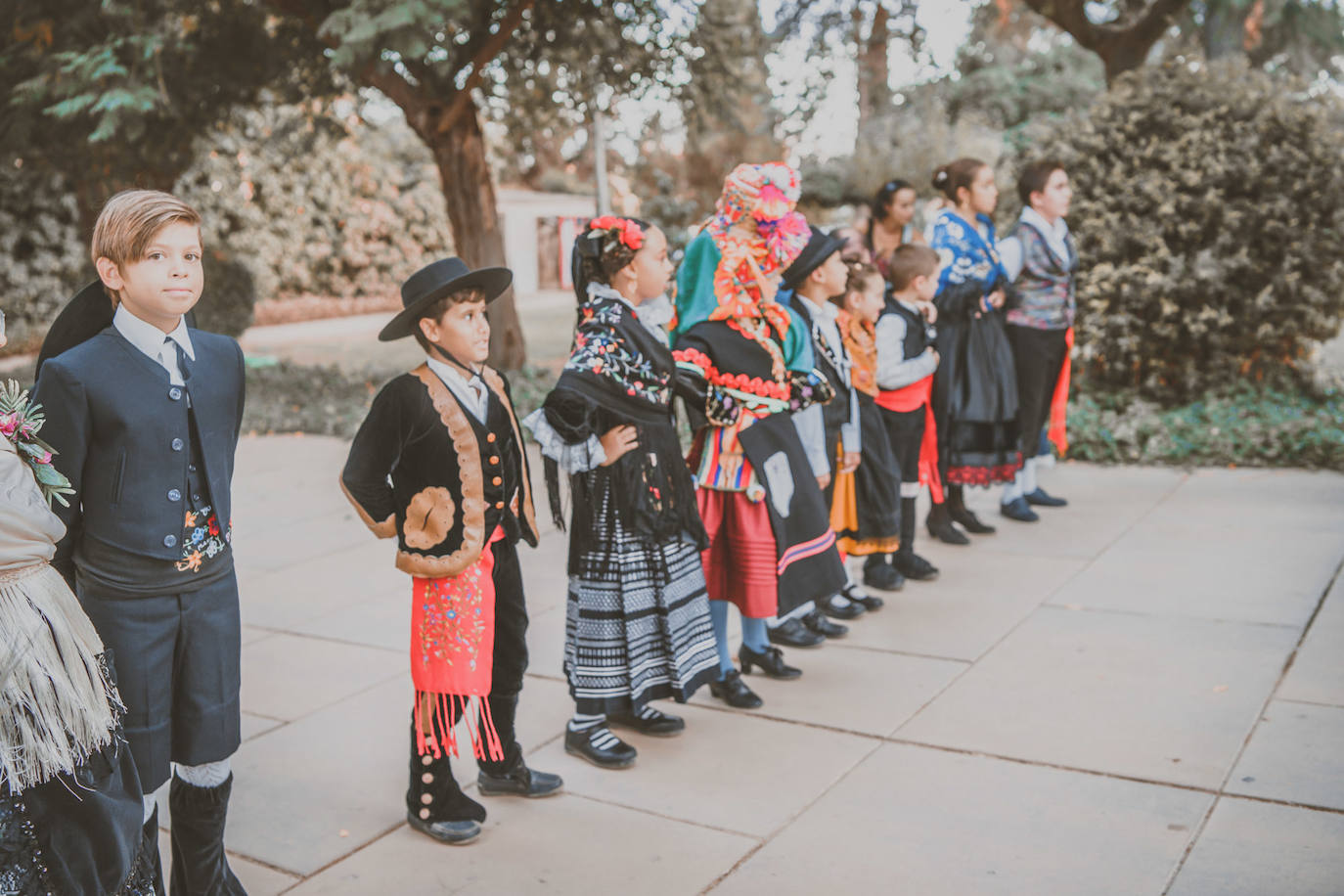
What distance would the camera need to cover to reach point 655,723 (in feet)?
14.1

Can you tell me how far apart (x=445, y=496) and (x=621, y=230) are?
3.56 feet

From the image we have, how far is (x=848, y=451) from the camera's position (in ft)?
17.4

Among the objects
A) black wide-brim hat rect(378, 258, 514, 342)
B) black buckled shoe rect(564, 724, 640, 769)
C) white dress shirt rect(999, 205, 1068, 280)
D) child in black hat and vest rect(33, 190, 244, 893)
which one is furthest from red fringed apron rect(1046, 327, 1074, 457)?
child in black hat and vest rect(33, 190, 244, 893)

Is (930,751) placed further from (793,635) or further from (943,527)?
(943,527)

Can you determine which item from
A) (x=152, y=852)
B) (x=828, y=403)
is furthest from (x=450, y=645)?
(x=828, y=403)

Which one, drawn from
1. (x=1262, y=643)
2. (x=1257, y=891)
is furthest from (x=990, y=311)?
(x=1257, y=891)

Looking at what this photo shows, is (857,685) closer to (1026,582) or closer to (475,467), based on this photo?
(1026,582)

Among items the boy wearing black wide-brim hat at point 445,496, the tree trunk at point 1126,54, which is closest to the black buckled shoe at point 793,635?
the boy wearing black wide-brim hat at point 445,496

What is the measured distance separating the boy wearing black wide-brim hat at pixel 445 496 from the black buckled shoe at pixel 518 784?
22 cm

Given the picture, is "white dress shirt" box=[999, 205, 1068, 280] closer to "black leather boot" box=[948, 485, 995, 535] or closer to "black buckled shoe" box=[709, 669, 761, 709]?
"black leather boot" box=[948, 485, 995, 535]

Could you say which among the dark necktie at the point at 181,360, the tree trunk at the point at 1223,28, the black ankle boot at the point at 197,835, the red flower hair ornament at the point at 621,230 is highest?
the tree trunk at the point at 1223,28

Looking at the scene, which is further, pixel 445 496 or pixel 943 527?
pixel 943 527

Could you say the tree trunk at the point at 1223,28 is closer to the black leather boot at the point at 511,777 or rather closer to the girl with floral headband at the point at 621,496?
the girl with floral headband at the point at 621,496

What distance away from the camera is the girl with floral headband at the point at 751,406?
4.35m
